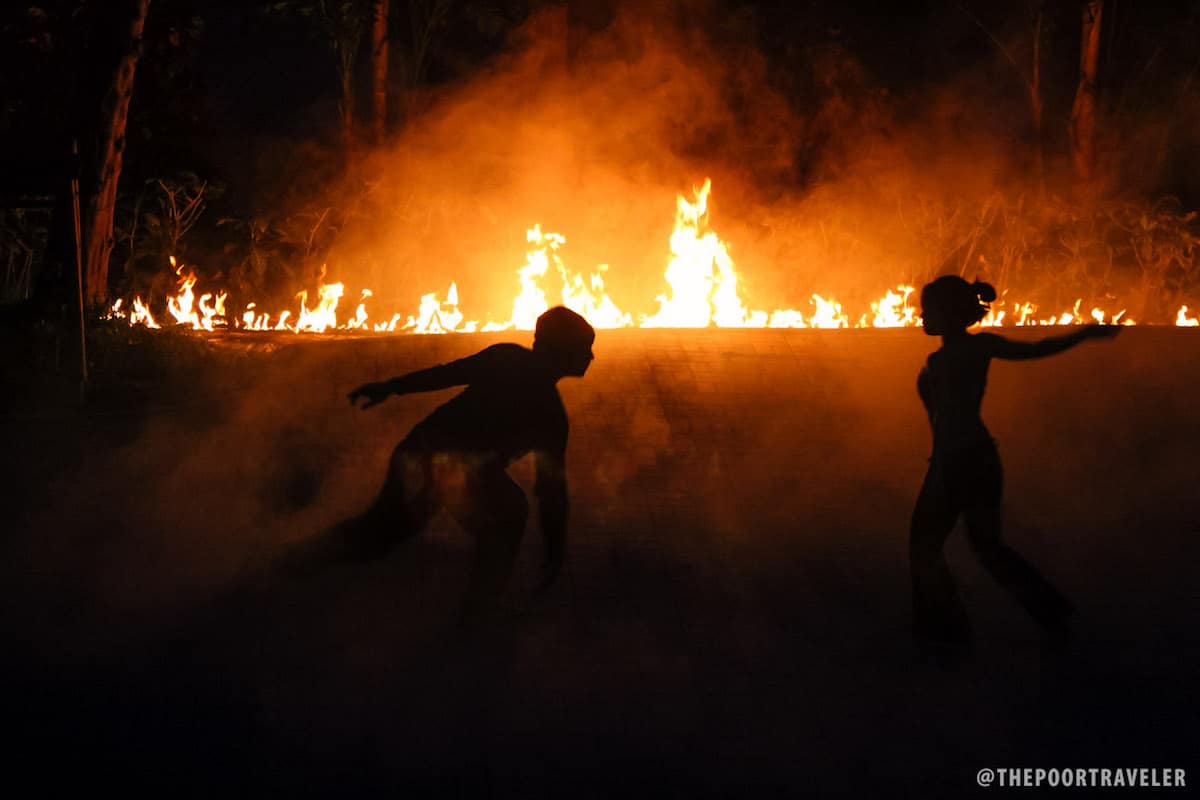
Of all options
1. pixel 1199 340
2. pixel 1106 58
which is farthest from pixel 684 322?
pixel 1106 58

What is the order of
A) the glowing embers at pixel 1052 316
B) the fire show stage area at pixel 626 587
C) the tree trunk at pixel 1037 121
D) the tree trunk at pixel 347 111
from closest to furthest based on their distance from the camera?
the fire show stage area at pixel 626 587
the glowing embers at pixel 1052 316
the tree trunk at pixel 347 111
the tree trunk at pixel 1037 121

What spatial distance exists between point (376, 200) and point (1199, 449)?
1119 centimetres

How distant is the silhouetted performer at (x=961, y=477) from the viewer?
5031mm

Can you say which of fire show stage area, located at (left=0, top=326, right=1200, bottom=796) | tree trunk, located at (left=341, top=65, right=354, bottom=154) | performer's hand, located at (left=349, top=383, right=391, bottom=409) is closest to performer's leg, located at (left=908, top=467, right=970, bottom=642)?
fire show stage area, located at (left=0, top=326, right=1200, bottom=796)

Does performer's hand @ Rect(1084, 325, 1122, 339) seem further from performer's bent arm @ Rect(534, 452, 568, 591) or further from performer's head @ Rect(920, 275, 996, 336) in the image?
performer's bent arm @ Rect(534, 452, 568, 591)

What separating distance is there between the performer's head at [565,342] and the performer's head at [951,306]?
148cm

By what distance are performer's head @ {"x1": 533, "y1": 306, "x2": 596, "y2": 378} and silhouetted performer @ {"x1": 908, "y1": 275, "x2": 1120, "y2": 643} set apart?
1482 mm

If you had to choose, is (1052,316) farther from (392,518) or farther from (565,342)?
(392,518)

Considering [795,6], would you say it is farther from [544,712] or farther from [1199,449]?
[544,712]

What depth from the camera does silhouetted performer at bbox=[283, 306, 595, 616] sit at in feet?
15.8

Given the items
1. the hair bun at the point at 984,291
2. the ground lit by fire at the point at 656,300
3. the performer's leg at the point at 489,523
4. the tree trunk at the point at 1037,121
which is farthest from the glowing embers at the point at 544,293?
the tree trunk at the point at 1037,121

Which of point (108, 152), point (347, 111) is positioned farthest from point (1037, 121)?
point (108, 152)

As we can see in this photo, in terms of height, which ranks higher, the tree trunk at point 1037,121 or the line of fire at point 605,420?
the tree trunk at point 1037,121

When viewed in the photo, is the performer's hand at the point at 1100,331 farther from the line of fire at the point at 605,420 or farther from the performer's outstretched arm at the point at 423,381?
the performer's outstretched arm at the point at 423,381
